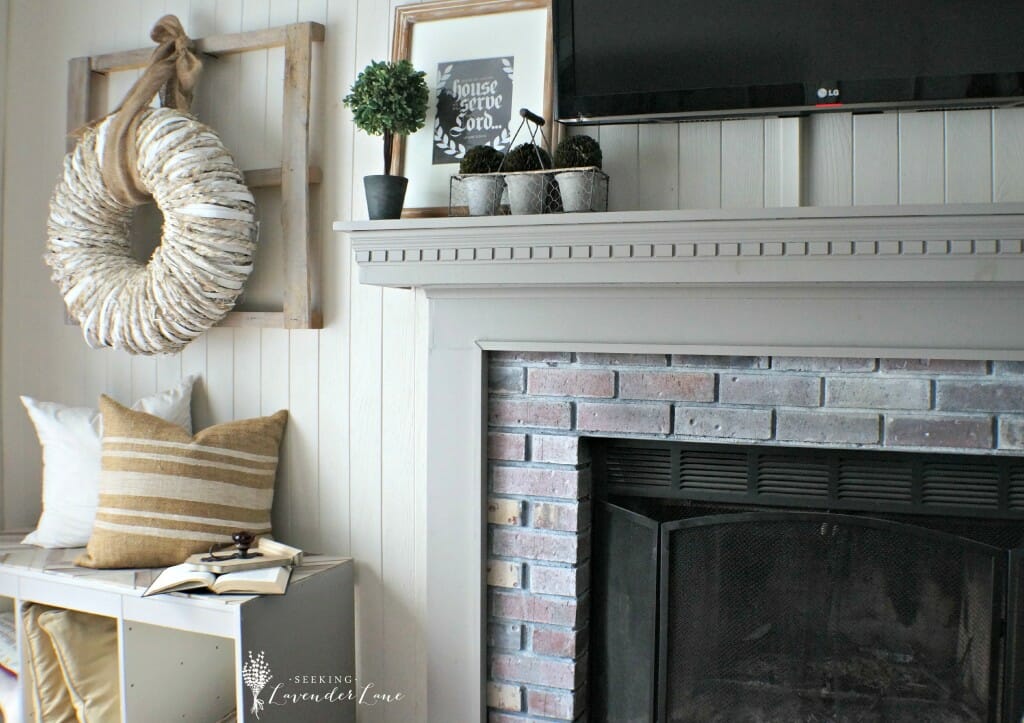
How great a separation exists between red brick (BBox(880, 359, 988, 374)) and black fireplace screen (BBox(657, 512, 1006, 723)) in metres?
0.29

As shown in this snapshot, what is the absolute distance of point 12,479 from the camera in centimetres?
243

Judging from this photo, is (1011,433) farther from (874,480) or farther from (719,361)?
(719,361)

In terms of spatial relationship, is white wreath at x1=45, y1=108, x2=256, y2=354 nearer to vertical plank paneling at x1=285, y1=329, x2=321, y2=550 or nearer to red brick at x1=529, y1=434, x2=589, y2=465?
vertical plank paneling at x1=285, y1=329, x2=321, y2=550

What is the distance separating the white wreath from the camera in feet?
6.28

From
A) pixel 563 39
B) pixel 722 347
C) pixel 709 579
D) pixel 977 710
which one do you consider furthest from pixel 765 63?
pixel 977 710

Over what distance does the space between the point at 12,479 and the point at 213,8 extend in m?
1.36

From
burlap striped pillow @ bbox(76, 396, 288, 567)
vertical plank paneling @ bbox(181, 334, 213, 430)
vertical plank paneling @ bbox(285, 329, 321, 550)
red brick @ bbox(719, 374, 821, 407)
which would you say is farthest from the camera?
vertical plank paneling @ bbox(181, 334, 213, 430)

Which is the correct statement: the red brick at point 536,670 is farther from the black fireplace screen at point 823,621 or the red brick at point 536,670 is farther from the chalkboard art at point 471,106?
the chalkboard art at point 471,106

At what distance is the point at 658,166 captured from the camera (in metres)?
1.69

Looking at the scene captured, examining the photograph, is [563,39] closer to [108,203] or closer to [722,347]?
[722,347]

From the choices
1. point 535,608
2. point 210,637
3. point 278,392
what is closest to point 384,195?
point 278,392

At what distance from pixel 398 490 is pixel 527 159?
2.56 feet

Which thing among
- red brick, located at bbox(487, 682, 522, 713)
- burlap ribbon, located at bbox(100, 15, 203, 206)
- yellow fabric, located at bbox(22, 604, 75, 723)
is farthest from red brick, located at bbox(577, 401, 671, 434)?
yellow fabric, located at bbox(22, 604, 75, 723)

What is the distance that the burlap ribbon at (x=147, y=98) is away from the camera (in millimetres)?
1980
